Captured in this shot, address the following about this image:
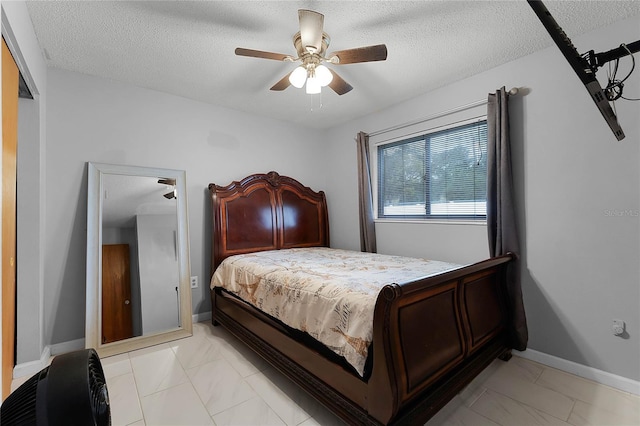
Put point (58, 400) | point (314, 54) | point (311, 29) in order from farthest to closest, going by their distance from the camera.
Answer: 1. point (314, 54)
2. point (311, 29)
3. point (58, 400)

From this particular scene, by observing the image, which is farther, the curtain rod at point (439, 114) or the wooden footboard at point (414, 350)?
the curtain rod at point (439, 114)

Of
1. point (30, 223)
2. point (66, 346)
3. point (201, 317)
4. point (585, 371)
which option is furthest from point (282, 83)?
point (585, 371)

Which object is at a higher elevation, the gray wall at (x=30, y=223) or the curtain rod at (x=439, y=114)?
the curtain rod at (x=439, y=114)

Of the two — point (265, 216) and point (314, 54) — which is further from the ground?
point (314, 54)

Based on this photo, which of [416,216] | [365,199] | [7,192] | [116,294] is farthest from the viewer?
[365,199]

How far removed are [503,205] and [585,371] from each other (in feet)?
4.27

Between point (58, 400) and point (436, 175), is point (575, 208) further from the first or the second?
point (58, 400)

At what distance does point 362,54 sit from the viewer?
1.86 m

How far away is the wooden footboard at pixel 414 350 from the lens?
4.44ft

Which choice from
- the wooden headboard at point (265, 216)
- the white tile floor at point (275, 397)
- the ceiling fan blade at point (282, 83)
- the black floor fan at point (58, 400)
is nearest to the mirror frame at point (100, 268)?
the white tile floor at point (275, 397)

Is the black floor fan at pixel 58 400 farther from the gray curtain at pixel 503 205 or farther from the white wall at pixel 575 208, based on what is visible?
the white wall at pixel 575 208

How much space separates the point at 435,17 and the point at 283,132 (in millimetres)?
2391

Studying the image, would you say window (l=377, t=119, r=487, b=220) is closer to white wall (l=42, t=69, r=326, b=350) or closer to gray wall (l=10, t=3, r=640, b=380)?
gray wall (l=10, t=3, r=640, b=380)

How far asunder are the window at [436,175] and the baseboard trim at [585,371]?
118 centimetres
